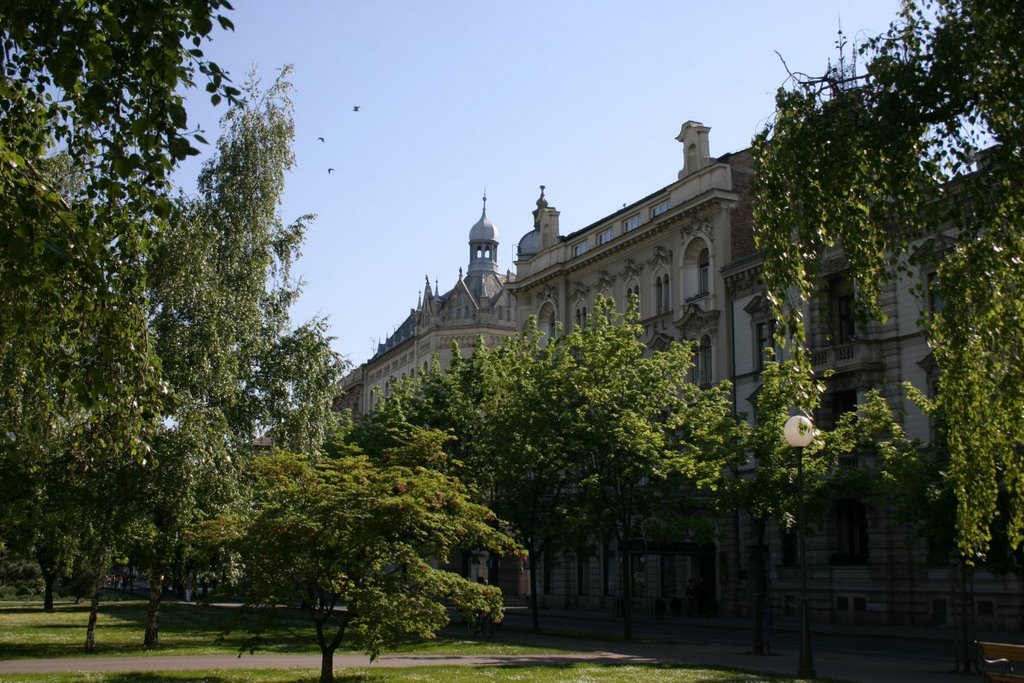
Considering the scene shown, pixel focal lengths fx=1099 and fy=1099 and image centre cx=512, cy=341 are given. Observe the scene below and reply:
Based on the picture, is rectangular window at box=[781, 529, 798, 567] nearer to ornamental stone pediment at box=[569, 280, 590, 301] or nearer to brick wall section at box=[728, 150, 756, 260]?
brick wall section at box=[728, 150, 756, 260]

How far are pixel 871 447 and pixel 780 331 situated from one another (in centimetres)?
1942

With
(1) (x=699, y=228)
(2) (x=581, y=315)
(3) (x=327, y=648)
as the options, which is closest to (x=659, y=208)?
(1) (x=699, y=228)

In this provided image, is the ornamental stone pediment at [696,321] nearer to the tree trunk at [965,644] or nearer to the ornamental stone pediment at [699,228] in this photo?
the ornamental stone pediment at [699,228]

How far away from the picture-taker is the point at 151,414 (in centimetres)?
1265

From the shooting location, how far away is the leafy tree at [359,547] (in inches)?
706

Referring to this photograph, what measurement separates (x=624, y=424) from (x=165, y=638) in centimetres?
1520

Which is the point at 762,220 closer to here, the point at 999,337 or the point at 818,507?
the point at 999,337

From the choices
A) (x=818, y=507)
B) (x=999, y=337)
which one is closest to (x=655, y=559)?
(x=818, y=507)

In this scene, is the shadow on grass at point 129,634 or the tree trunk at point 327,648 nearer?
the tree trunk at point 327,648

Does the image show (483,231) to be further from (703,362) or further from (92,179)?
(92,179)

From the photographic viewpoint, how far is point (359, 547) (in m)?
18.2

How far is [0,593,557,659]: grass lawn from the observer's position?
1051 inches

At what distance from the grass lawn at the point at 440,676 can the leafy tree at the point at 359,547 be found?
1.22 metres

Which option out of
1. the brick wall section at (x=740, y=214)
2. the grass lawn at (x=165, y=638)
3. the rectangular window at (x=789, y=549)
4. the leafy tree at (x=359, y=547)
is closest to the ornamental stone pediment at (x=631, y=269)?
the brick wall section at (x=740, y=214)
